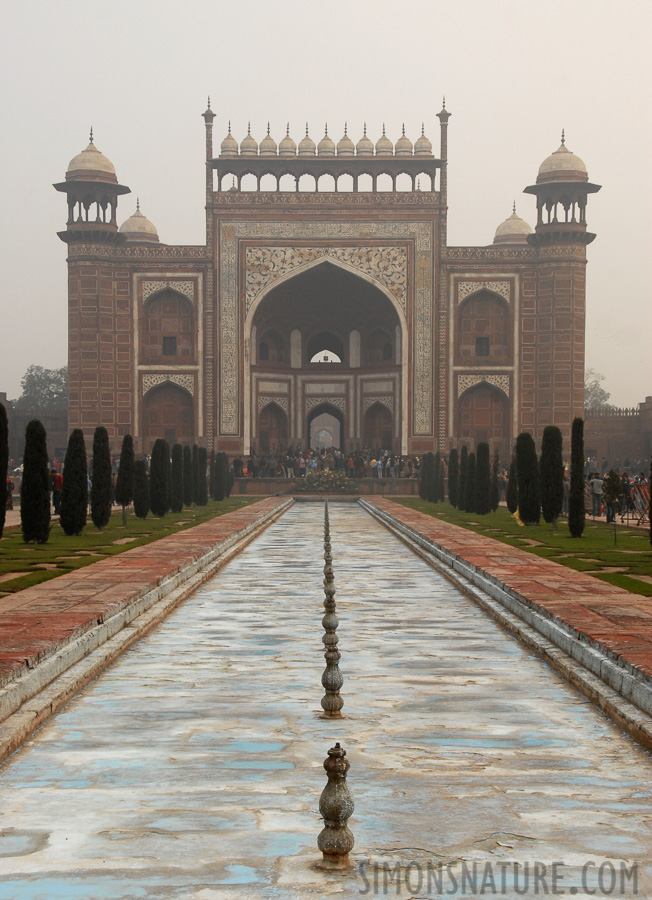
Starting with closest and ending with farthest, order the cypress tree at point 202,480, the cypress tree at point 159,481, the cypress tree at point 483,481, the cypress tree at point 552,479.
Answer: the cypress tree at point 552,479 < the cypress tree at point 159,481 < the cypress tree at point 483,481 < the cypress tree at point 202,480

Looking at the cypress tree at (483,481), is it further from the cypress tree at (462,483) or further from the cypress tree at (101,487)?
the cypress tree at (101,487)

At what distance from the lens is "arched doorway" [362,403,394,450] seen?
3688 centimetres

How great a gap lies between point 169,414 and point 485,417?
959cm

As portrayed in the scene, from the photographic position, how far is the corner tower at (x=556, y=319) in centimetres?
3328

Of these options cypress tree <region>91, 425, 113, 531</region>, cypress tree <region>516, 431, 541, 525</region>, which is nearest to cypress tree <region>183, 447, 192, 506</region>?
cypress tree <region>91, 425, 113, 531</region>

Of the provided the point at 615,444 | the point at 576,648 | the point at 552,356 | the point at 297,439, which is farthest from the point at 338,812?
the point at 615,444

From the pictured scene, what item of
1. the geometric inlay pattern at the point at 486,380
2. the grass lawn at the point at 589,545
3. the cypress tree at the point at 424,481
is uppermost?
the geometric inlay pattern at the point at 486,380

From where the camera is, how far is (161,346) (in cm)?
3412

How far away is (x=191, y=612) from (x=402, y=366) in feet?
90.4

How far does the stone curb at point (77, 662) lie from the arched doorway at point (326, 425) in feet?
95.1

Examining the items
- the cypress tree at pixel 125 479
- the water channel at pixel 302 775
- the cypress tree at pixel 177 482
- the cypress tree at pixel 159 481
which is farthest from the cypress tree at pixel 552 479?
the water channel at pixel 302 775

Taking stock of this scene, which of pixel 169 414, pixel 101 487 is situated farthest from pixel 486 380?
pixel 101 487

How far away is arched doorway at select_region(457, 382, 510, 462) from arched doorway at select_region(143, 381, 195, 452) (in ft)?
27.0

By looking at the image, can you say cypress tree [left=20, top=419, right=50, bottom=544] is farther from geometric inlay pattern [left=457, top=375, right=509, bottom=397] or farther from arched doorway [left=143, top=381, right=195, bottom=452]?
geometric inlay pattern [left=457, top=375, right=509, bottom=397]
